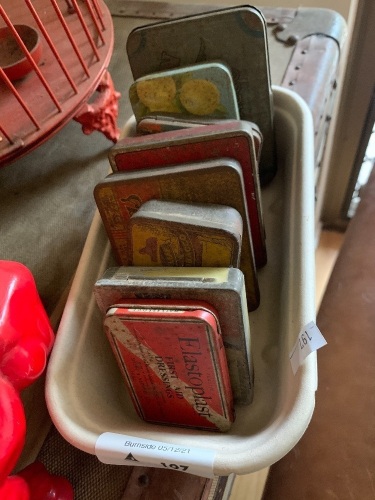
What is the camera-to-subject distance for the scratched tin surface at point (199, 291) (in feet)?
1.51

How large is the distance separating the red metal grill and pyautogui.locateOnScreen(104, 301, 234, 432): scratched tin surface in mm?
288

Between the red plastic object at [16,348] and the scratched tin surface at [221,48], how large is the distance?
0.33 m

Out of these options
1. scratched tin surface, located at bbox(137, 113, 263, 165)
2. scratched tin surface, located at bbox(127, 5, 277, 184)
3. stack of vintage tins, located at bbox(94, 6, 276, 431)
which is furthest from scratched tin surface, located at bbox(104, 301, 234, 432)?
scratched tin surface, located at bbox(127, 5, 277, 184)

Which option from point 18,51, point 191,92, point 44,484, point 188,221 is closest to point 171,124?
point 191,92

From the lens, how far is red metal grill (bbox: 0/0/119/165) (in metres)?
0.61

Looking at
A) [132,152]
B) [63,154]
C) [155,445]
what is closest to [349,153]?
[63,154]

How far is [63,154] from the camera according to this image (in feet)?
2.67

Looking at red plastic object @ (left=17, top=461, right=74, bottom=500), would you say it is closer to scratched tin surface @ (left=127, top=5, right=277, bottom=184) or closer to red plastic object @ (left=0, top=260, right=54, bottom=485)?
red plastic object @ (left=0, top=260, right=54, bottom=485)

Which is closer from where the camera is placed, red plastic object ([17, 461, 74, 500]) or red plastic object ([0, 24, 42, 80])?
red plastic object ([17, 461, 74, 500])

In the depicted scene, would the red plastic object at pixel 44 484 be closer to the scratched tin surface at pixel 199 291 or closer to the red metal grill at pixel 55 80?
the scratched tin surface at pixel 199 291

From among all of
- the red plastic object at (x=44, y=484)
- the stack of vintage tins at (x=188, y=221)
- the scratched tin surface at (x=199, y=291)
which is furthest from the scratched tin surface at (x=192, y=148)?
the red plastic object at (x=44, y=484)

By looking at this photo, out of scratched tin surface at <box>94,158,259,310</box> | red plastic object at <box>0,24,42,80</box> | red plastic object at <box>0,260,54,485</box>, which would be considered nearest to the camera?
red plastic object at <box>0,260,54,485</box>

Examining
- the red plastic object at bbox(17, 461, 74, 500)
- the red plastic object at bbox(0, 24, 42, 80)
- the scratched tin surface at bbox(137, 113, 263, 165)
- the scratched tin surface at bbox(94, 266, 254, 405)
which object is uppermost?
the red plastic object at bbox(0, 24, 42, 80)

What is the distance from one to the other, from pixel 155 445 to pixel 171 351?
0.28ft
